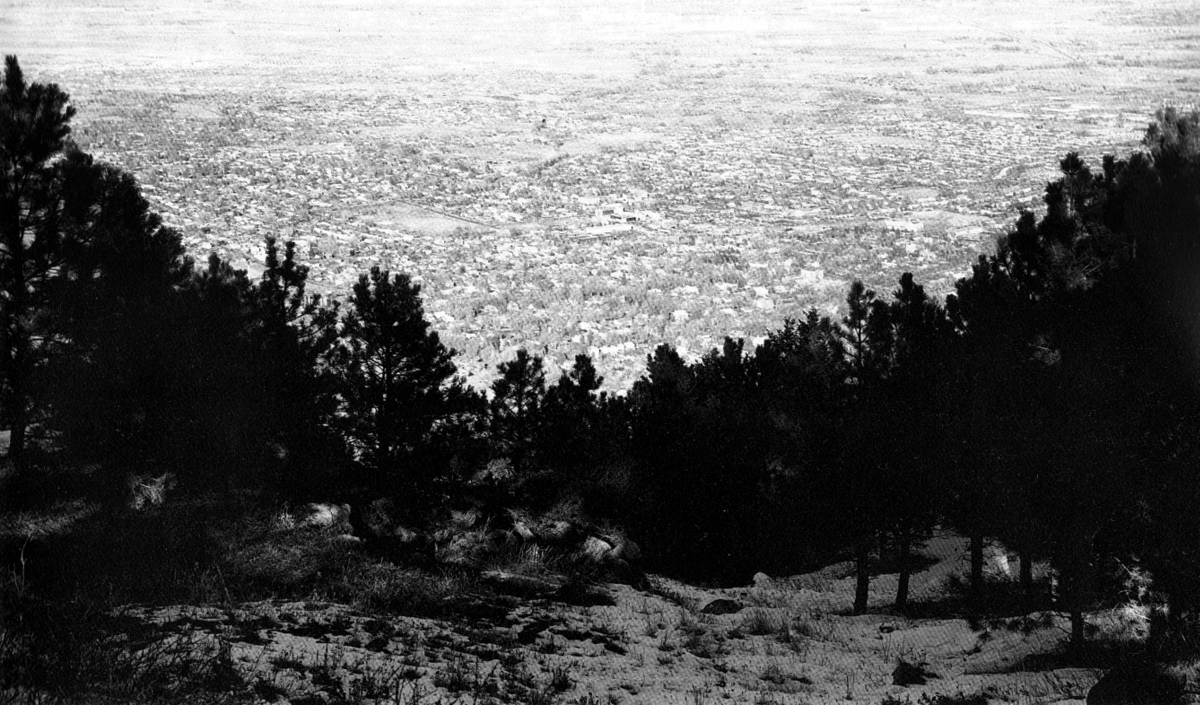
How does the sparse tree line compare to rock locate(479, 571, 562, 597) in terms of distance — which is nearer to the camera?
the sparse tree line

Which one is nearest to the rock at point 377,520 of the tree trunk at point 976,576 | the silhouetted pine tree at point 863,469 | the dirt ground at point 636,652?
the dirt ground at point 636,652

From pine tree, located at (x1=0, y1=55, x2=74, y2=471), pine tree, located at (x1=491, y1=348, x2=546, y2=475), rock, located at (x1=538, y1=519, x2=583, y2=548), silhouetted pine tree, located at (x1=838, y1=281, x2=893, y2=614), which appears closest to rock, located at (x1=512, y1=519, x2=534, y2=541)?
rock, located at (x1=538, y1=519, x2=583, y2=548)

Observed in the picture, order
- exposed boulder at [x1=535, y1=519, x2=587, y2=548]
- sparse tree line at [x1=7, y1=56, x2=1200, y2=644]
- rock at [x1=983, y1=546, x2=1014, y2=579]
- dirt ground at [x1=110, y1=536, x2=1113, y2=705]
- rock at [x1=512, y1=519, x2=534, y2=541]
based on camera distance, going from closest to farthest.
→ dirt ground at [x1=110, y1=536, x2=1113, y2=705]
sparse tree line at [x1=7, y1=56, x2=1200, y2=644]
rock at [x1=512, y1=519, x2=534, y2=541]
exposed boulder at [x1=535, y1=519, x2=587, y2=548]
rock at [x1=983, y1=546, x2=1014, y2=579]

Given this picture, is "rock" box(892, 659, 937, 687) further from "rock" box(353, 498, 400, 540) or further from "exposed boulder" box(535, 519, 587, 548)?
"rock" box(353, 498, 400, 540)

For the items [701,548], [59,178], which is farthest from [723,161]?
[59,178]

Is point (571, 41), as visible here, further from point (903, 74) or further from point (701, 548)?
point (701, 548)
